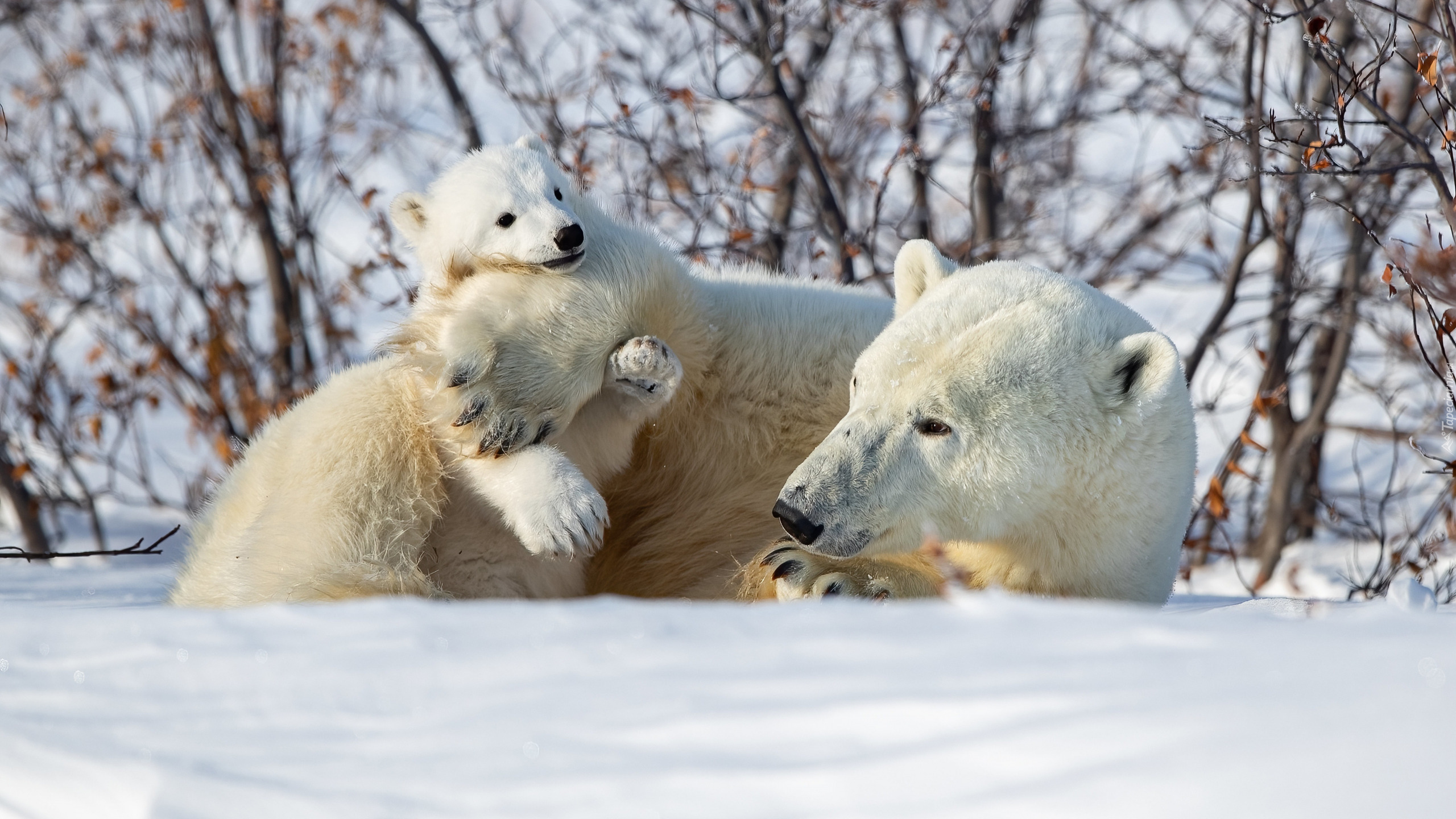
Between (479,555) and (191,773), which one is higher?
(191,773)

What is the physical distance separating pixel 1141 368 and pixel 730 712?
4.04ft

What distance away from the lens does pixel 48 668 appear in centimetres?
168

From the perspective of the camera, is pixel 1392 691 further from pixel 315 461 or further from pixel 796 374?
pixel 315 461

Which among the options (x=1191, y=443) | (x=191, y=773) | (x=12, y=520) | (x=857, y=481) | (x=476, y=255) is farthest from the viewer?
(x=12, y=520)

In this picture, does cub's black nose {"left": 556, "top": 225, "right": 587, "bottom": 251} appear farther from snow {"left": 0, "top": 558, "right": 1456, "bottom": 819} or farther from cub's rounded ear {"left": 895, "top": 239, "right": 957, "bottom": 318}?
snow {"left": 0, "top": 558, "right": 1456, "bottom": 819}

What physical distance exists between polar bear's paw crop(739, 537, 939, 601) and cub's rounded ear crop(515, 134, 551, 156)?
1.21 m

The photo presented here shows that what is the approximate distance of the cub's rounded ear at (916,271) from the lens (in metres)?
2.59

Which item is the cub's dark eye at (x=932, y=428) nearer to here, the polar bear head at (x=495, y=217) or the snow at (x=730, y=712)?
the snow at (x=730, y=712)

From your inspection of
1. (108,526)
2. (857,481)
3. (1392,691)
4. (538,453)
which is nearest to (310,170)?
(108,526)

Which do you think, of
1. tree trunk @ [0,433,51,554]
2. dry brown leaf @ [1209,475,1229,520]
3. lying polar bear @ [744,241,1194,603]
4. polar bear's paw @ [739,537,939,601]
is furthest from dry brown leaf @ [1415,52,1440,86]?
tree trunk @ [0,433,51,554]

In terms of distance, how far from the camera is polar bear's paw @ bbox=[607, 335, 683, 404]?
2449 millimetres

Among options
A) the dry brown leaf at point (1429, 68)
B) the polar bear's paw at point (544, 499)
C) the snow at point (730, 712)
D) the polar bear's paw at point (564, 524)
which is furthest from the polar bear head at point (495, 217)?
the dry brown leaf at point (1429, 68)

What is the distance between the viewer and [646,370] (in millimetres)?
2461

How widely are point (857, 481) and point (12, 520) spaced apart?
5.81m
